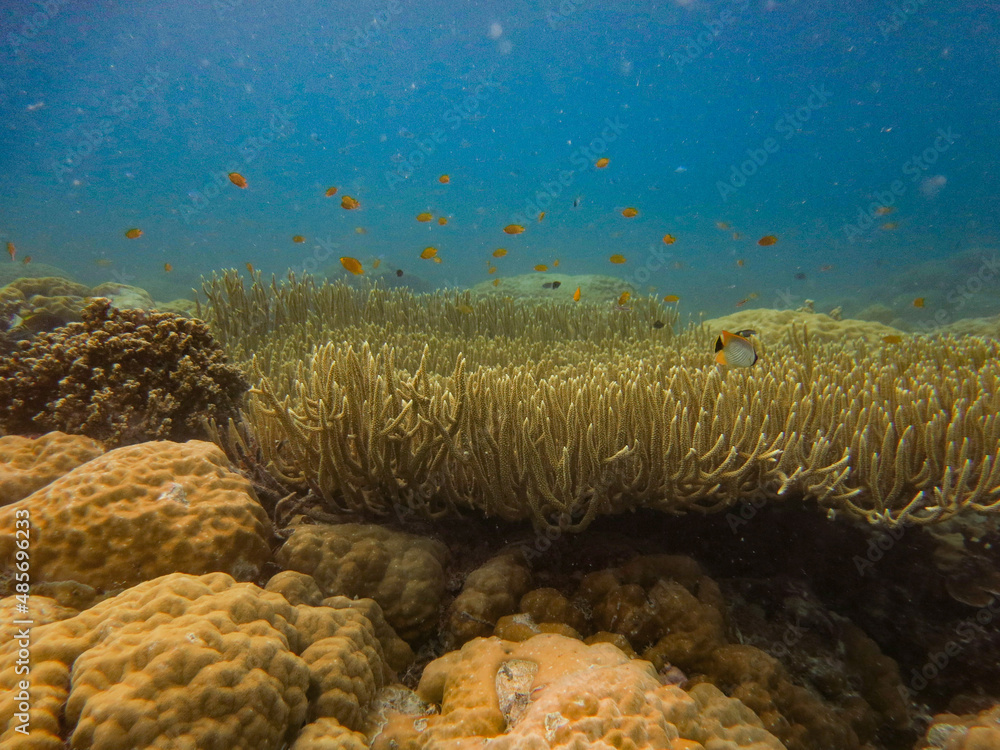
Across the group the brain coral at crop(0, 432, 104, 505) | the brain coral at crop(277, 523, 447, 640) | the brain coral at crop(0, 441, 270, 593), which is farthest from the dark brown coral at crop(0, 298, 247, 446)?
the brain coral at crop(277, 523, 447, 640)

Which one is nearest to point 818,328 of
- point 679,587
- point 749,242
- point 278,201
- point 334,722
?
point 679,587

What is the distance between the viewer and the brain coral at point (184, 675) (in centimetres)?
149

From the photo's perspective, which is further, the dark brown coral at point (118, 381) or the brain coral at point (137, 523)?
the dark brown coral at point (118, 381)

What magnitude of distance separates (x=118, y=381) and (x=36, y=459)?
0.83 metres

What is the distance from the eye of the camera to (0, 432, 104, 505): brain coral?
2.95m

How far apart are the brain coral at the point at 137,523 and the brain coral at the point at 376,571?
307mm

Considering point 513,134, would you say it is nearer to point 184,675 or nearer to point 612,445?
point 612,445

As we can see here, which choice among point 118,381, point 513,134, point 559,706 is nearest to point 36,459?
point 118,381

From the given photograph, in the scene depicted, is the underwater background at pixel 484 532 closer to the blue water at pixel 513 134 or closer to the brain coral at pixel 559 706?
the brain coral at pixel 559 706

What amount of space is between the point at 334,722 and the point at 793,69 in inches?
3885

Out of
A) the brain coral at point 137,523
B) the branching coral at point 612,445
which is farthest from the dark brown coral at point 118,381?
the brain coral at point 137,523

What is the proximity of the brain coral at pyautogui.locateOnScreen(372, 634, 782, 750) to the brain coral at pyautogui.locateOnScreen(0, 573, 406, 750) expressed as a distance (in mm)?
419

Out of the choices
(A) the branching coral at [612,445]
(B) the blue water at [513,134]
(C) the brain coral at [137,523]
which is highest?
(B) the blue water at [513,134]

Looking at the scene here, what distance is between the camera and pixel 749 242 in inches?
3716
